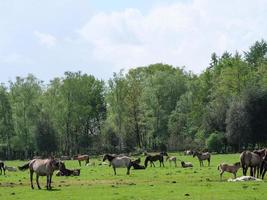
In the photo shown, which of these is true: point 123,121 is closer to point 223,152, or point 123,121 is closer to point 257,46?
point 223,152

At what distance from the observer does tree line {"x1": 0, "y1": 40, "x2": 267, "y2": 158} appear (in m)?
119

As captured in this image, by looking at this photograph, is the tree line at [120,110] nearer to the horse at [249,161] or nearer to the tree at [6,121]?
the tree at [6,121]

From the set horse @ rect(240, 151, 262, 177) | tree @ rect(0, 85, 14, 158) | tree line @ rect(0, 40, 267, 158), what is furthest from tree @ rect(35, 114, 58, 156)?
horse @ rect(240, 151, 262, 177)

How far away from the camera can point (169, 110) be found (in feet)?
→ 428

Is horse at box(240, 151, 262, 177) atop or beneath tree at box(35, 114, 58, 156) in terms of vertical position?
beneath

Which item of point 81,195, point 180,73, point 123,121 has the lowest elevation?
point 81,195

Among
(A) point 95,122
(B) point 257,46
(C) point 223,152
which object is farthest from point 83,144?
(B) point 257,46

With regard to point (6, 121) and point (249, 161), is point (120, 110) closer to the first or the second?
point (6, 121)

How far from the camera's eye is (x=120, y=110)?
125m

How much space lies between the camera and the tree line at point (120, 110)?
118688 mm

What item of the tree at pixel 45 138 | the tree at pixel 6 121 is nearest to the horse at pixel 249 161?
the tree at pixel 45 138

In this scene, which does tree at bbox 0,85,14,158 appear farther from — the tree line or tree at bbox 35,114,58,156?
tree at bbox 35,114,58,156

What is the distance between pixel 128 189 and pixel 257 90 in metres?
71.9

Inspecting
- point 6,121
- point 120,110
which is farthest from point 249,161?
point 6,121
